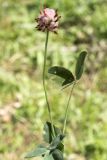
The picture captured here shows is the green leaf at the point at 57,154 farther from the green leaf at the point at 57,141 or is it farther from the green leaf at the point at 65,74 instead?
the green leaf at the point at 65,74

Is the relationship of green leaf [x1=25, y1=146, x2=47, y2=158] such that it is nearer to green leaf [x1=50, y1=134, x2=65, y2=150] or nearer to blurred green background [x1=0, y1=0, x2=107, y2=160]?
green leaf [x1=50, y1=134, x2=65, y2=150]

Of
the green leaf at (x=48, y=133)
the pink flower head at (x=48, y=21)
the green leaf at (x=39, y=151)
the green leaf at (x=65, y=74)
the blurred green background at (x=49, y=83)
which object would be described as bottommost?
the green leaf at (x=39, y=151)

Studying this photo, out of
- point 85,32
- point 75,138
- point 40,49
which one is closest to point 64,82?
point 75,138

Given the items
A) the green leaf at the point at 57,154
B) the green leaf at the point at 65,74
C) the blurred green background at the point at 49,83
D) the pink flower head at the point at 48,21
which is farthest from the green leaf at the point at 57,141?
the blurred green background at the point at 49,83

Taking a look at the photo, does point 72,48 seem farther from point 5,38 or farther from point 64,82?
point 64,82

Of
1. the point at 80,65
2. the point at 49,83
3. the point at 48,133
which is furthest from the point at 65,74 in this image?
the point at 49,83

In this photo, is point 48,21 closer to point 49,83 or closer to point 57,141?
point 57,141

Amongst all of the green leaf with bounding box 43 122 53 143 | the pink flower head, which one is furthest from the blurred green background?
the pink flower head
